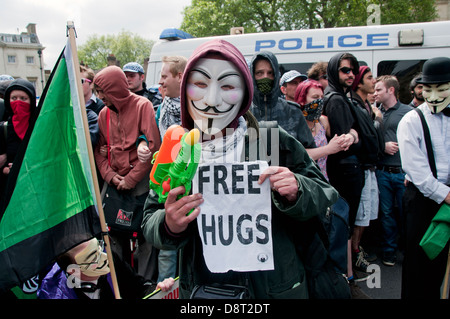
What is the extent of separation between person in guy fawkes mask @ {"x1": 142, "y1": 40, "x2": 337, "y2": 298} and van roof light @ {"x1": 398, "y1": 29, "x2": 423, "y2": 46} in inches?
148

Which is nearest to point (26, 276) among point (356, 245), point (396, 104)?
point (356, 245)

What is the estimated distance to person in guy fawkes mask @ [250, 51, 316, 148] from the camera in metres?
2.86

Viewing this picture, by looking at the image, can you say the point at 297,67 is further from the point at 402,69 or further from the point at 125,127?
the point at 125,127

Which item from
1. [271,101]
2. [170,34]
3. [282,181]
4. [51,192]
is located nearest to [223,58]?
[282,181]

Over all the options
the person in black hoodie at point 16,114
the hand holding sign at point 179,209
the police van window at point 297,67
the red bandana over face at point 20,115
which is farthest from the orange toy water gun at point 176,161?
the police van window at point 297,67

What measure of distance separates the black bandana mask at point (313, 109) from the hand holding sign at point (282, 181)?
205cm

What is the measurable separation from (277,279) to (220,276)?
24 cm

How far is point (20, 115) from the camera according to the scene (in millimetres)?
3426

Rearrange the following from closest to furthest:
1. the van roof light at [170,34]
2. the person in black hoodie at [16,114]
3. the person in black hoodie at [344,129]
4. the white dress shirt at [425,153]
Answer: the white dress shirt at [425,153] → the person in black hoodie at [16,114] → the person in black hoodie at [344,129] → the van roof light at [170,34]

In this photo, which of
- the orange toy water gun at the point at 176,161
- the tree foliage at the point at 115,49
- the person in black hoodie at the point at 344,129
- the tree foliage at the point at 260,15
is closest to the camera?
the orange toy water gun at the point at 176,161

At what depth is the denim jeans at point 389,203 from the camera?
4.23 m

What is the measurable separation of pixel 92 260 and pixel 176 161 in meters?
1.48

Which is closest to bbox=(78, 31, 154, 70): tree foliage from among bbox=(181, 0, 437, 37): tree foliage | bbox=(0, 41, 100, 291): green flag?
bbox=(181, 0, 437, 37): tree foliage

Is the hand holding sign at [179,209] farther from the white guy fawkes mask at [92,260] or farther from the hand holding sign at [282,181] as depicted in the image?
the white guy fawkes mask at [92,260]
